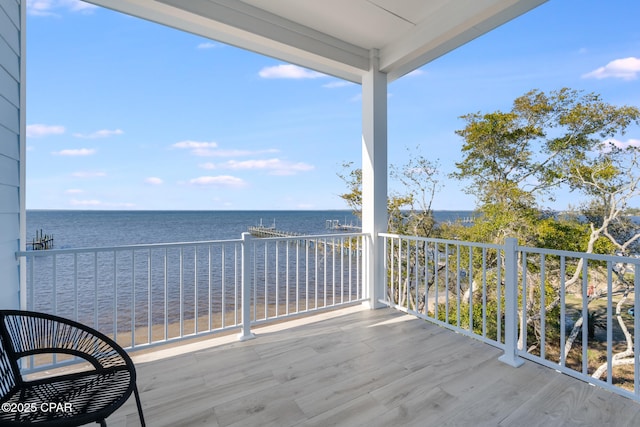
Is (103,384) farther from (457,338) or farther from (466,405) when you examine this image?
(457,338)

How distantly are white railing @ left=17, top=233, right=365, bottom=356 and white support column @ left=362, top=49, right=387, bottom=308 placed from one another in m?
0.17

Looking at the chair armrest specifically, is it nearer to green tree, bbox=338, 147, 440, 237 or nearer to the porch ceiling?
the porch ceiling

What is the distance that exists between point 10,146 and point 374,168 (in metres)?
2.85

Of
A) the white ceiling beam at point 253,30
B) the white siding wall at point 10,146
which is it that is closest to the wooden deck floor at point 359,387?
the white siding wall at point 10,146

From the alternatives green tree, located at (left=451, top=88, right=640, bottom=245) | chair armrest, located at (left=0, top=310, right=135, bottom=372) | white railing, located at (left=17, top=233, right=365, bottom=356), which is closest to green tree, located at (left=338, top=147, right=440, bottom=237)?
green tree, located at (left=451, top=88, right=640, bottom=245)

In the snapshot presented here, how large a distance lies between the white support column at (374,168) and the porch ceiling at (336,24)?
0.77 feet

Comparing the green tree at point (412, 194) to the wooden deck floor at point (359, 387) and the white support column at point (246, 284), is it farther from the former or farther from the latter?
the white support column at point (246, 284)

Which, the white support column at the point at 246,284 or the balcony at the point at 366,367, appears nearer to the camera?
the balcony at the point at 366,367

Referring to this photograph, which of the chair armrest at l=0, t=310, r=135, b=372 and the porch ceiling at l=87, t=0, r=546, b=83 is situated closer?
the chair armrest at l=0, t=310, r=135, b=372

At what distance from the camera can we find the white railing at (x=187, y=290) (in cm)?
228

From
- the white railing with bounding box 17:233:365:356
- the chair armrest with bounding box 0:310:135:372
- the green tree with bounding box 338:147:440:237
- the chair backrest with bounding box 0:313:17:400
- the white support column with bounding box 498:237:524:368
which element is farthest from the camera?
the green tree with bounding box 338:147:440:237

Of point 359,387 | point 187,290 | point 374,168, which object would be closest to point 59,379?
point 359,387

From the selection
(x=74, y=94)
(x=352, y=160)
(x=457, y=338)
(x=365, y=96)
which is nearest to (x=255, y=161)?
(x=74, y=94)

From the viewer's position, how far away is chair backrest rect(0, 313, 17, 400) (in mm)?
1126
